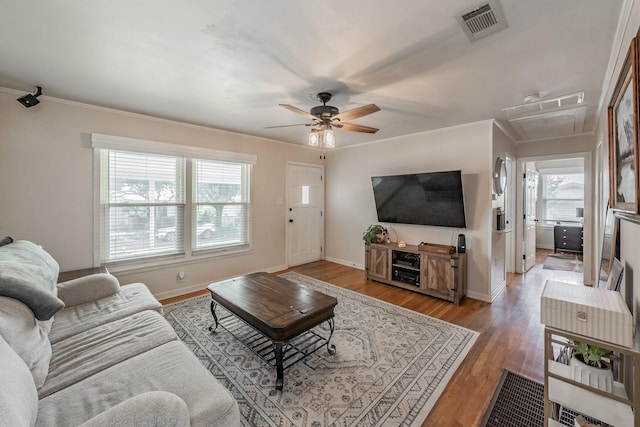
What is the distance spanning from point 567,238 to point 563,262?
1.28 m

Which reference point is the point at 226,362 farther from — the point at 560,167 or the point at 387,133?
the point at 560,167

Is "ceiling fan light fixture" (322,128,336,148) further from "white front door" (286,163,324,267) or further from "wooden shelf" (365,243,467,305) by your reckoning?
"white front door" (286,163,324,267)

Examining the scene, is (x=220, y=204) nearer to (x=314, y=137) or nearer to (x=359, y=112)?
(x=314, y=137)

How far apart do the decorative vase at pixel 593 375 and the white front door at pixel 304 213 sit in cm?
417

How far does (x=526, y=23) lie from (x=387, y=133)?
8.66 feet

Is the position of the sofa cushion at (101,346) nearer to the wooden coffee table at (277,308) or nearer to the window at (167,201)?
the wooden coffee table at (277,308)

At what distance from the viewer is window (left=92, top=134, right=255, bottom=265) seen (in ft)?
10.5

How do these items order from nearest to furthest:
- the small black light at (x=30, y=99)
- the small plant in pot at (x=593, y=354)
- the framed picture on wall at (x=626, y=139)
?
the framed picture on wall at (x=626, y=139) < the small plant in pot at (x=593, y=354) < the small black light at (x=30, y=99)

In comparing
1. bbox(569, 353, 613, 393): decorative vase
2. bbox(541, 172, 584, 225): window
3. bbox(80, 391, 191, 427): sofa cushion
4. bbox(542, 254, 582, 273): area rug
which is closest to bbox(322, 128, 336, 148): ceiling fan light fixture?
bbox(80, 391, 191, 427): sofa cushion

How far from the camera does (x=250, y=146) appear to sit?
4410mm

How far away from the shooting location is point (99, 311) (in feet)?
6.79

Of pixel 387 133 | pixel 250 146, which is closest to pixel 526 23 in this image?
pixel 387 133

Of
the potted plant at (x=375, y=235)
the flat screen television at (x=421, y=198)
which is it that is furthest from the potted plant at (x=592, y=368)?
the potted plant at (x=375, y=235)

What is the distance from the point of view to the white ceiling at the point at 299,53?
1516mm
